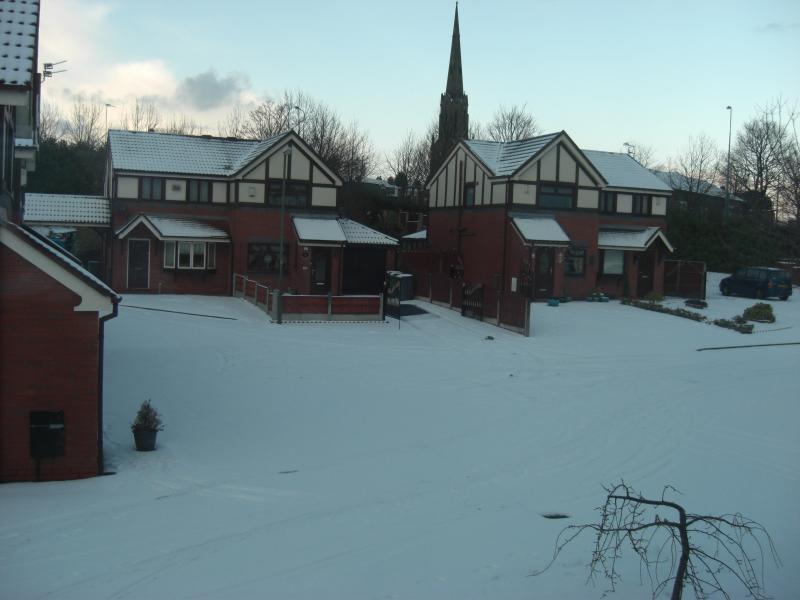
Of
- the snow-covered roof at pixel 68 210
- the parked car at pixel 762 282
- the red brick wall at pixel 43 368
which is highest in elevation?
the snow-covered roof at pixel 68 210

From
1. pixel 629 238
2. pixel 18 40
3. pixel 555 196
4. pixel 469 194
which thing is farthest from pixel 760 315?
pixel 18 40

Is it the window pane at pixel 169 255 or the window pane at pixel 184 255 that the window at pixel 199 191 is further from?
the window pane at pixel 169 255

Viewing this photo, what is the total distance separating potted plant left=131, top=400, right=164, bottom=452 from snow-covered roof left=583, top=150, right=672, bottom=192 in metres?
30.0

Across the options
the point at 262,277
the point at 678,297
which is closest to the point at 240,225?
the point at 262,277

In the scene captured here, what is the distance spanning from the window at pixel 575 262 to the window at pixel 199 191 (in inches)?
607

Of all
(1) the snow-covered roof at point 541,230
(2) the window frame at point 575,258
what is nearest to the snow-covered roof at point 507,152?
(1) the snow-covered roof at point 541,230

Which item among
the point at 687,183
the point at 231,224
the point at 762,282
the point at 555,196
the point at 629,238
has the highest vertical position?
the point at 687,183

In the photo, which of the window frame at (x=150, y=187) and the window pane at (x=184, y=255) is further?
the window frame at (x=150, y=187)

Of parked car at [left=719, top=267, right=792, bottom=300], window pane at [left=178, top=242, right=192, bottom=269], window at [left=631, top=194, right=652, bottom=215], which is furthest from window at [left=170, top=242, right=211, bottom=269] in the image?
parked car at [left=719, top=267, right=792, bottom=300]

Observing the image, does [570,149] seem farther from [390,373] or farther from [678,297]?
[390,373]

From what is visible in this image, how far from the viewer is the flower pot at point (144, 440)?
42.7ft

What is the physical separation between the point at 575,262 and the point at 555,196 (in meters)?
3.10

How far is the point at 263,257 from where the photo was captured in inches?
1348

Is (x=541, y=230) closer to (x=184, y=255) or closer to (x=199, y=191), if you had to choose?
(x=199, y=191)
